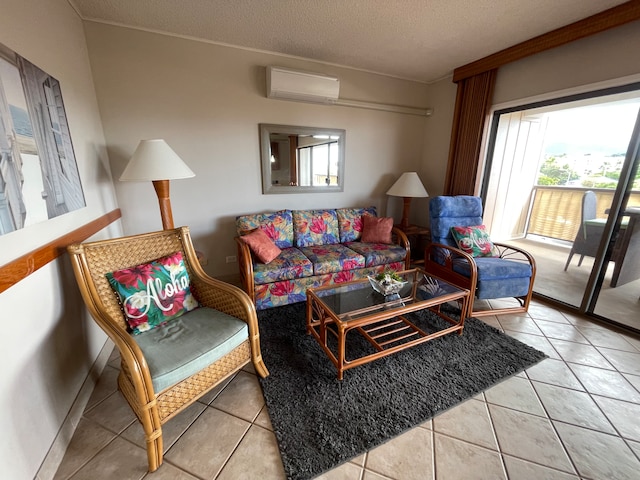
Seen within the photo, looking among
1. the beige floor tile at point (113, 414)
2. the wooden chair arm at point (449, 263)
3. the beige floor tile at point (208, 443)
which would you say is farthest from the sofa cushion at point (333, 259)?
the beige floor tile at point (113, 414)

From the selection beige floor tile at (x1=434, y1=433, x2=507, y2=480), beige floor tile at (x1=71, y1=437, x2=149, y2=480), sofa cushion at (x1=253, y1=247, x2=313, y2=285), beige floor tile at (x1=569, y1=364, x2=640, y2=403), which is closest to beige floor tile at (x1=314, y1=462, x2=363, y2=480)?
beige floor tile at (x1=434, y1=433, x2=507, y2=480)

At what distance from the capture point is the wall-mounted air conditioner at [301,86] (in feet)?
8.57

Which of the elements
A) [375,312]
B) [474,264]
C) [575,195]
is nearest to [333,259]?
[375,312]

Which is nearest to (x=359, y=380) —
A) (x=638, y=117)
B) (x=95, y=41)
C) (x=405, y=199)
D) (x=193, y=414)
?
(x=193, y=414)

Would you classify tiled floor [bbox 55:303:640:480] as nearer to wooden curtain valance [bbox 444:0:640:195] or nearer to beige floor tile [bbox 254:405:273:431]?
beige floor tile [bbox 254:405:273:431]

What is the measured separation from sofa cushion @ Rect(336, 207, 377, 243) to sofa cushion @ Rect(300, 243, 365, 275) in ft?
1.05

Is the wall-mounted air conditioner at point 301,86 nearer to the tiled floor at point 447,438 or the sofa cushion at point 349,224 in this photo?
the sofa cushion at point 349,224

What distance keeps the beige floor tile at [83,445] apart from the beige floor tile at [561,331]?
306cm

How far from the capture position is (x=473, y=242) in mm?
2592

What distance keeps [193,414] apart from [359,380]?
97 cm

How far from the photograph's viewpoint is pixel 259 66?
2.67 meters

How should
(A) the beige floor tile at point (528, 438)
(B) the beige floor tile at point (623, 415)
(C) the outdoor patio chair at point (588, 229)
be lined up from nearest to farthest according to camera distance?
1. (A) the beige floor tile at point (528, 438)
2. (B) the beige floor tile at point (623, 415)
3. (C) the outdoor patio chair at point (588, 229)

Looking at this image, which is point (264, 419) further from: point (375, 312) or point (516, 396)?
point (516, 396)

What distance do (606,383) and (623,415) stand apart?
0.26 m
